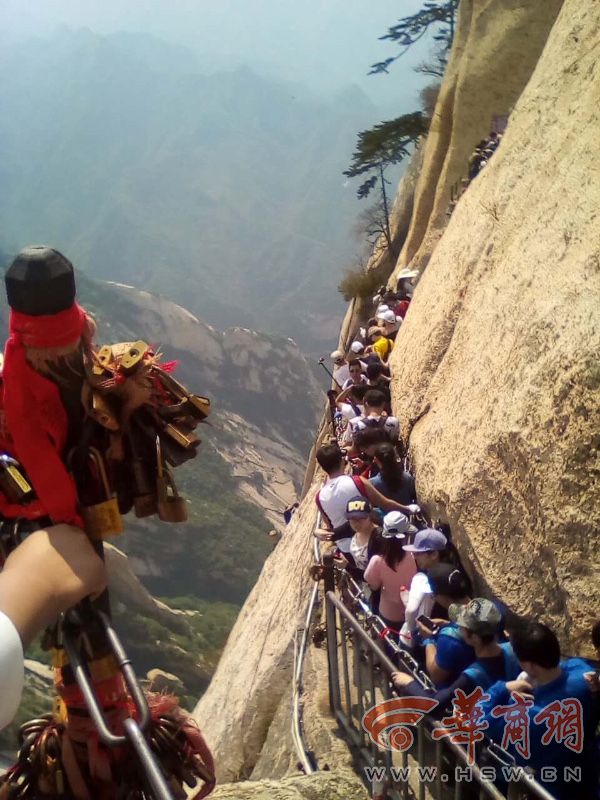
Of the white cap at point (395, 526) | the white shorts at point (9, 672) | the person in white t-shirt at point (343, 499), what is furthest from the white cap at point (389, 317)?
the white shorts at point (9, 672)

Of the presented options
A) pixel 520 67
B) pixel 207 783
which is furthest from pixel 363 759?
pixel 520 67

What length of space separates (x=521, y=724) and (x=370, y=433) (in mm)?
3284

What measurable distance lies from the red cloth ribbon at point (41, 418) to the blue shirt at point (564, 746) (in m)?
1.99

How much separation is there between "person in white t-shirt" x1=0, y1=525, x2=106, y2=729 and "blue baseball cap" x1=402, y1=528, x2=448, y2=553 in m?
1.95

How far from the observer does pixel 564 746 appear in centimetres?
266

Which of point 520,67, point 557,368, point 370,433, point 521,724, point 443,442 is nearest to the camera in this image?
point 521,724

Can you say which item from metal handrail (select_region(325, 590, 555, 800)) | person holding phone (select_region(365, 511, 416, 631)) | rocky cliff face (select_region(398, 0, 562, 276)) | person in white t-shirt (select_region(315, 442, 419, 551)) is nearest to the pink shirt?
person holding phone (select_region(365, 511, 416, 631))

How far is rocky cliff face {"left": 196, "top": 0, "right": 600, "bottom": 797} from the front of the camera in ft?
11.4

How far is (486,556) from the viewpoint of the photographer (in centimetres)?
408

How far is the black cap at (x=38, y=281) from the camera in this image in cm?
257

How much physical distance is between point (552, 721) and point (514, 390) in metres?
1.93

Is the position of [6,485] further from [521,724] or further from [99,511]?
[521,724]

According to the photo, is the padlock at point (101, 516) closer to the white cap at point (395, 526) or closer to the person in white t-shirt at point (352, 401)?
the white cap at point (395, 526)

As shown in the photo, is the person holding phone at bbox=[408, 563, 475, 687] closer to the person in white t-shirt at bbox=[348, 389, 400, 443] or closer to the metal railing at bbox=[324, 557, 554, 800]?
the metal railing at bbox=[324, 557, 554, 800]
